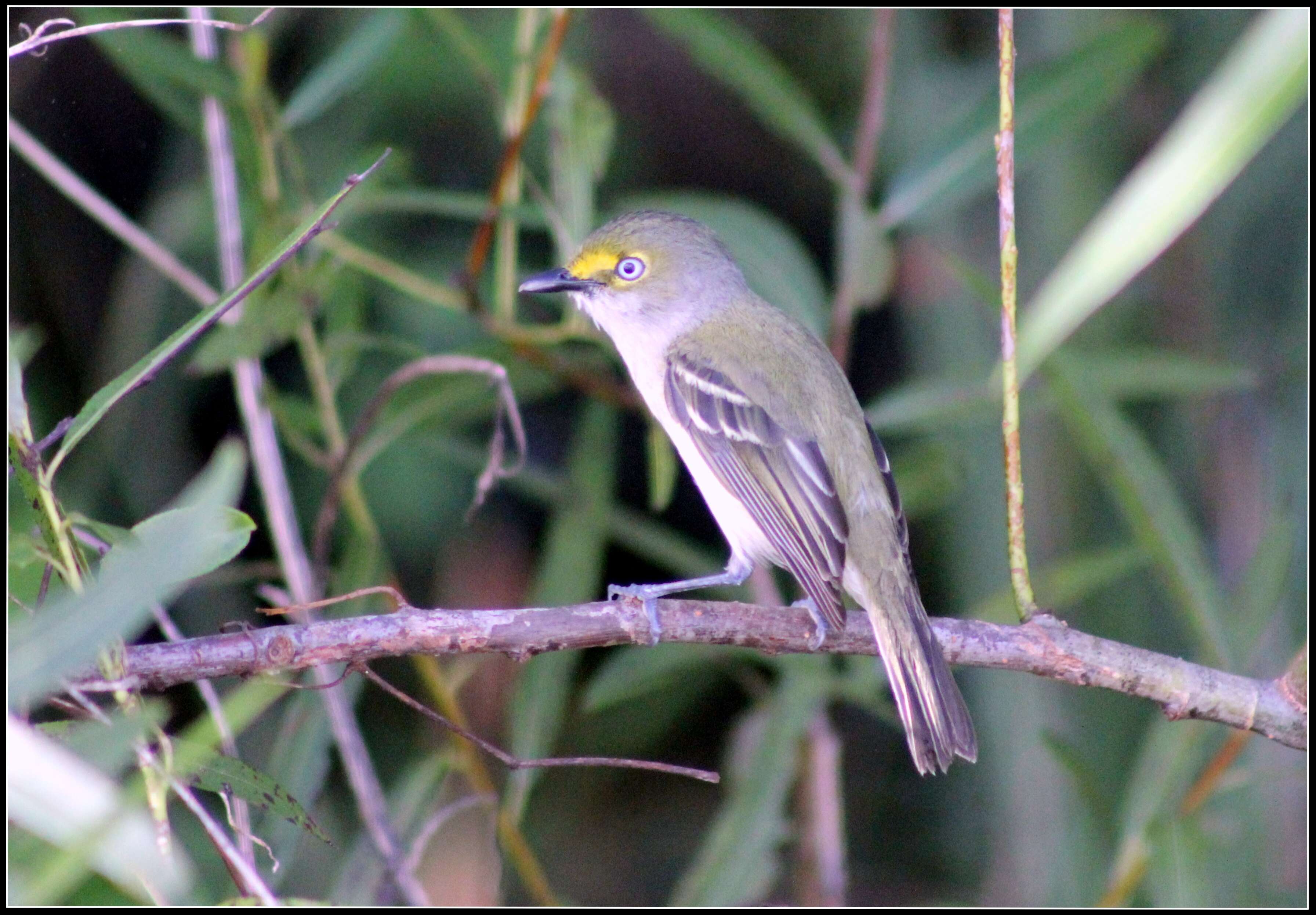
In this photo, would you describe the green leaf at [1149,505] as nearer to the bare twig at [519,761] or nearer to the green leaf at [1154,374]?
the green leaf at [1154,374]

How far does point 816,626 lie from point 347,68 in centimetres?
199

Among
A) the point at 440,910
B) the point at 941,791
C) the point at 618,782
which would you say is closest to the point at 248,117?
the point at 440,910

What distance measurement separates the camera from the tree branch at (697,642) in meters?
1.89

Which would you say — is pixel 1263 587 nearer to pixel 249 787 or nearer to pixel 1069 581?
pixel 1069 581

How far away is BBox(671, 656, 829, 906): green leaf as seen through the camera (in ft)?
10.6

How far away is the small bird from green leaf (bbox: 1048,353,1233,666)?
53cm

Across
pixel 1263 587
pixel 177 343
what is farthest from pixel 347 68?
pixel 1263 587

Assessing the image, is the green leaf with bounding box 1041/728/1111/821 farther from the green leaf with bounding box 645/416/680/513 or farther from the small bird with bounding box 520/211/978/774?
the green leaf with bounding box 645/416/680/513

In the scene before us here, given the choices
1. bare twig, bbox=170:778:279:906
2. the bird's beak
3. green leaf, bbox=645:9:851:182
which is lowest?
bare twig, bbox=170:778:279:906

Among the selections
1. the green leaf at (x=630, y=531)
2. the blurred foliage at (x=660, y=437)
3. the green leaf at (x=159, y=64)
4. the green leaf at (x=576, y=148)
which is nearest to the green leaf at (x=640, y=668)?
the blurred foliage at (x=660, y=437)

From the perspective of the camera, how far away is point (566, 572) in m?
3.65

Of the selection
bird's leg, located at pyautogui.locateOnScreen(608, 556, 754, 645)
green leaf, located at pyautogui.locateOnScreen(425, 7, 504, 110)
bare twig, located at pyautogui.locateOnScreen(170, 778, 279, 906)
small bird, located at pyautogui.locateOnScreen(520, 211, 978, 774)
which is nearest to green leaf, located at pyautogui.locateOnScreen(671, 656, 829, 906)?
bird's leg, located at pyautogui.locateOnScreen(608, 556, 754, 645)

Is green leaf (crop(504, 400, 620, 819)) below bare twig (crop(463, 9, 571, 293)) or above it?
below

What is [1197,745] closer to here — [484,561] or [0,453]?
[484,561]
